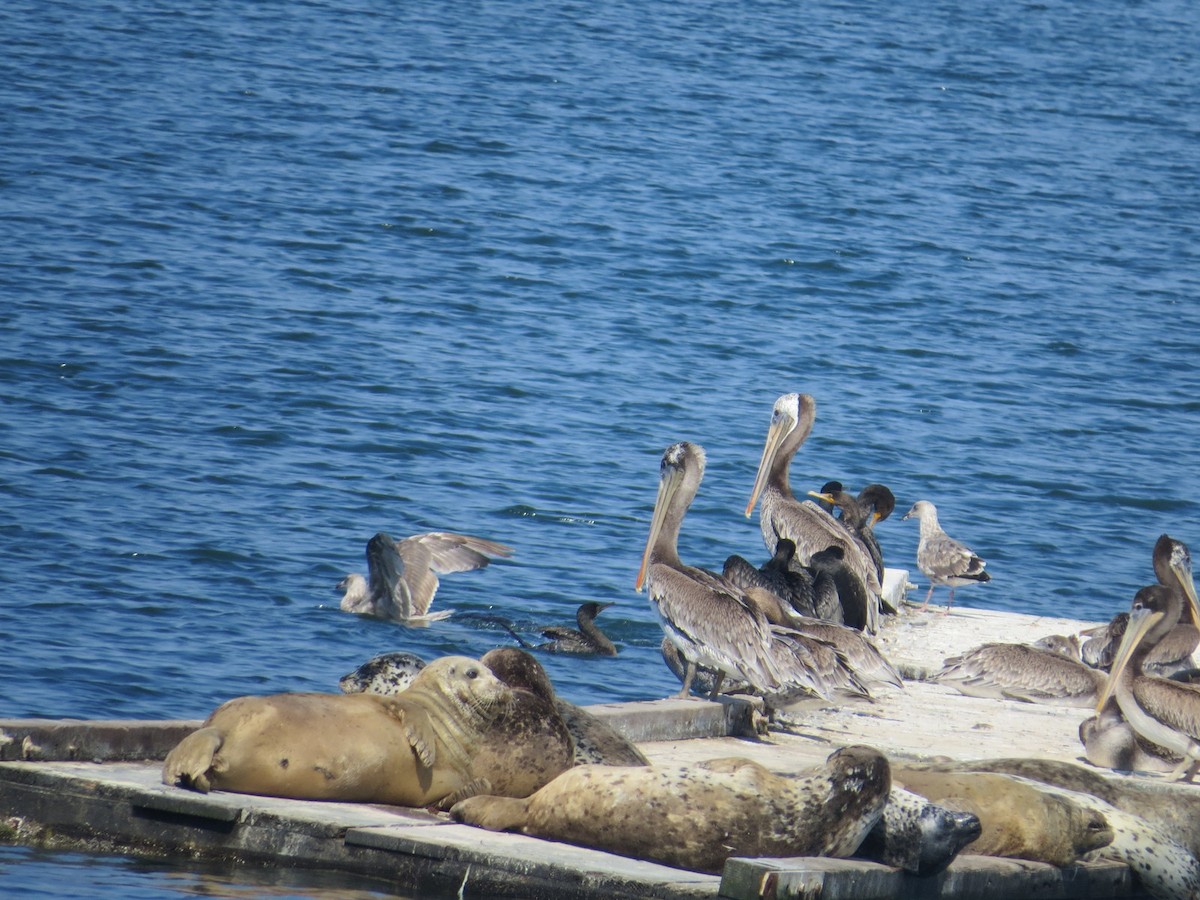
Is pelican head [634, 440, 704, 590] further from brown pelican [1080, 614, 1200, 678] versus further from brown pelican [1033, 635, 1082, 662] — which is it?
brown pelican [1080, 614, 1200, 678]

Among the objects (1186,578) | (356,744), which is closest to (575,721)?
(356,744)

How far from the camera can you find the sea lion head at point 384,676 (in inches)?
287

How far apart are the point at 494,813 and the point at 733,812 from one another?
0.84 meters

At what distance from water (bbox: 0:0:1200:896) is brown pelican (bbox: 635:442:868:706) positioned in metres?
1.53

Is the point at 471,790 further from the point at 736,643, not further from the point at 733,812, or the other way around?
the point at 736,643

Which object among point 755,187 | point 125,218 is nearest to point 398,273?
point 125,218

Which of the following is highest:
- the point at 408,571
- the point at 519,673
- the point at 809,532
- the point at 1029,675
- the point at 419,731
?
the point at 519,673

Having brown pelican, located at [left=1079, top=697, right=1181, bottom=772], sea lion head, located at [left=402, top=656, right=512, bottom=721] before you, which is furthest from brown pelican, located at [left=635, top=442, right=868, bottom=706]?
sea lion head, located at [left=402, top=656, right=512, bottom=721]

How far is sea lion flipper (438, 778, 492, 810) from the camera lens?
666cm

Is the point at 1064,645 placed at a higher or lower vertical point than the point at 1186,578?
lower

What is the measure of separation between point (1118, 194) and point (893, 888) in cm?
3423

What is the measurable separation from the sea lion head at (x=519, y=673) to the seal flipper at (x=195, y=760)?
1.05 meters

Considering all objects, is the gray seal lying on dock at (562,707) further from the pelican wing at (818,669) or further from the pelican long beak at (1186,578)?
the pelican long beak at (1186,578)

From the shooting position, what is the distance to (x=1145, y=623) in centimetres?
979
